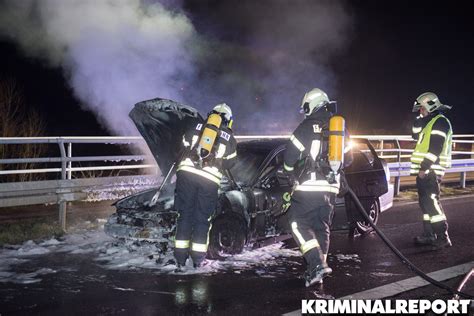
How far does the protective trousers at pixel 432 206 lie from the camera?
7469 millimetres

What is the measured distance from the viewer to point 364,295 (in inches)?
207

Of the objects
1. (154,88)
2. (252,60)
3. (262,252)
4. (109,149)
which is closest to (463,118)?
(109,149)

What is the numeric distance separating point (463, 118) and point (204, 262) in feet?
133

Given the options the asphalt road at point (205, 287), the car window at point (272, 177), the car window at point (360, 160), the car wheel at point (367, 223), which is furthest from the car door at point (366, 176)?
the car window at point (272, 177)

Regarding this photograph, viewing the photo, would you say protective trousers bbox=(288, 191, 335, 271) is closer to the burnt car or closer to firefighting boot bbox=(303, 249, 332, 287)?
firefighting boot bbox=(303, 249, 332, 287)

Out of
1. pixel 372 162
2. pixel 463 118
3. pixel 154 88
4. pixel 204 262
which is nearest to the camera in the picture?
pixel 204 262

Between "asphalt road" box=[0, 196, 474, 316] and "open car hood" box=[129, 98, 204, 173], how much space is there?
165 cm

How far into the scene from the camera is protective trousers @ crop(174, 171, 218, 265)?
20.1ft

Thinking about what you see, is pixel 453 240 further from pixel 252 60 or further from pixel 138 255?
pixel 252 60

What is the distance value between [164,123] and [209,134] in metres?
0.90

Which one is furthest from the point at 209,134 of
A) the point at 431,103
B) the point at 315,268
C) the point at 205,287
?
the point at 431,103

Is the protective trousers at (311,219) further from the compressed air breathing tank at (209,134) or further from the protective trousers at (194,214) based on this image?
the compressed air breathing tank at (209,134)

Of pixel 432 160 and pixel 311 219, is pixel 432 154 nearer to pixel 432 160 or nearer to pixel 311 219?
pixel 432 160

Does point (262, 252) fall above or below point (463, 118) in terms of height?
below
